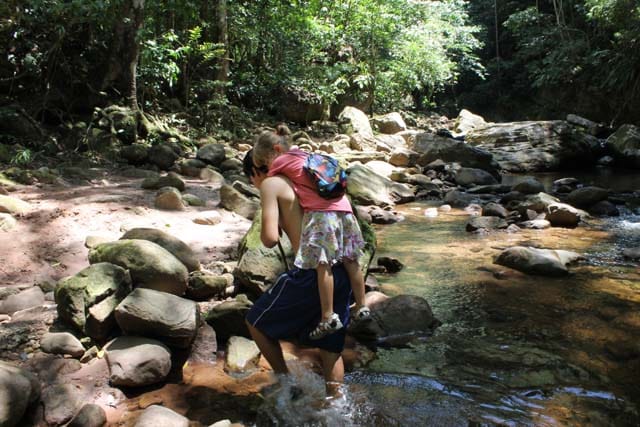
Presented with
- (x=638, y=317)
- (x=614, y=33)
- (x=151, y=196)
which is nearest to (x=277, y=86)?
(x=151, y=196)

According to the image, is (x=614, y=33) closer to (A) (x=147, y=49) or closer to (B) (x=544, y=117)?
(B) (x=544, y=117)

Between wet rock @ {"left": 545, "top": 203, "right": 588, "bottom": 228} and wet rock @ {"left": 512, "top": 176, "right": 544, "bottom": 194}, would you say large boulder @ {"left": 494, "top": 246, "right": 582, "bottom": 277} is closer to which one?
wet rock @ {"left": 545, "top": 203, "right": 588, "bottom": 228}

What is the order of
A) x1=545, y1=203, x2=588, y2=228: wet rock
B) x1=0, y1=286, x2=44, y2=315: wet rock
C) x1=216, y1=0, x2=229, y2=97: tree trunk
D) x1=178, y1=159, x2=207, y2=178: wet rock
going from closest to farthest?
x1=0, y1=286, x2=44, y2=315: wet rock
x1=545, y1=203, x2=588, y2=228: wet rock
x1=178, y1=159, x2=207, y2=178: wet rock
x1=216, y1=0, x2=229, y2=97: tree trunk

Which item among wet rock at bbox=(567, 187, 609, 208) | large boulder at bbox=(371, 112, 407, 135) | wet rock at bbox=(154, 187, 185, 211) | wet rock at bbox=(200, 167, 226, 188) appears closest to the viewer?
wet rock at bbox=(154, 187, 185, 211)

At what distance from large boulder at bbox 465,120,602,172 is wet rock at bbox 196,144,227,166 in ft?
25.5

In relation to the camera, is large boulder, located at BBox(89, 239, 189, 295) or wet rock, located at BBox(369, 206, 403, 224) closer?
large boulder, located at BBox(89, 239, 189, 295)

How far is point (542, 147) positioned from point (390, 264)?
9.90 metres

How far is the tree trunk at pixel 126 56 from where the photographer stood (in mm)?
9062

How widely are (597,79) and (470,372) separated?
730 inches

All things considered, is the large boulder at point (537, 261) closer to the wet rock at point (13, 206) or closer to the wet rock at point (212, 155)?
the wet rock at point (13, 206)

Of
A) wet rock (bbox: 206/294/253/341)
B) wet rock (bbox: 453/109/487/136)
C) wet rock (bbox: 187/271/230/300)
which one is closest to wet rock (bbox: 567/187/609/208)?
wet rock (bbox: 187/271/230/300)

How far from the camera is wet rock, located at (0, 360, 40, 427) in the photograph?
88.0 inches

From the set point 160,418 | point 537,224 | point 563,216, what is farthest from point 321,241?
point 563,216

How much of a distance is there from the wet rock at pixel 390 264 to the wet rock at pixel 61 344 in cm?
301
